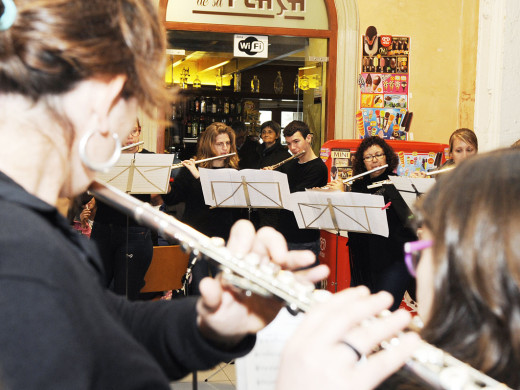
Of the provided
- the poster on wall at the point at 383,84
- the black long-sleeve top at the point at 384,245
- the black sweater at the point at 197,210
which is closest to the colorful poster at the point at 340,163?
the poster on wall at the point at 383,84

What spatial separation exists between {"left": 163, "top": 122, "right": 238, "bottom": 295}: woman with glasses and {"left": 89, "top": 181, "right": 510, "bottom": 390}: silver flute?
3497 millimetres

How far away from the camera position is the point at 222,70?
850 centimetres

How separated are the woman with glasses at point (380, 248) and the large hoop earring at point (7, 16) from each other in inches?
151

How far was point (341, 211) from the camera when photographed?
4414 mm

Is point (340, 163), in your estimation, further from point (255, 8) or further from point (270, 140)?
point (255, 8)

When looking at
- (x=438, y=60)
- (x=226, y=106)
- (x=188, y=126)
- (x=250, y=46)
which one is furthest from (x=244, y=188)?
(x=226, y=106)

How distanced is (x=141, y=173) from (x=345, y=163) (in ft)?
7.22

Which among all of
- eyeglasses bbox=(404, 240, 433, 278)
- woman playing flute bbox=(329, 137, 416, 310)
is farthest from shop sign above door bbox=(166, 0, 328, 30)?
eyeglasses bbox=(404, 240, 433, 278)

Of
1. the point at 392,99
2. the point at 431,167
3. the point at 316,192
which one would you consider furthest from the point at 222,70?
the point at 316,192

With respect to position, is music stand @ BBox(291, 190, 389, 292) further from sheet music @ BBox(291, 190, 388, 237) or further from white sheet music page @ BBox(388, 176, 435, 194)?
white sheet music page @ BBox(388, 176, 435, 194)

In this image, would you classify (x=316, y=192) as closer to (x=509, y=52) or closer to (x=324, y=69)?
(x=509, y=52)

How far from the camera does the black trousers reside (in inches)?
176

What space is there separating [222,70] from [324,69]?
6.80 ft

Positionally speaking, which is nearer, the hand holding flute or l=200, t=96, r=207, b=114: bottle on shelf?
the hand holding flute
